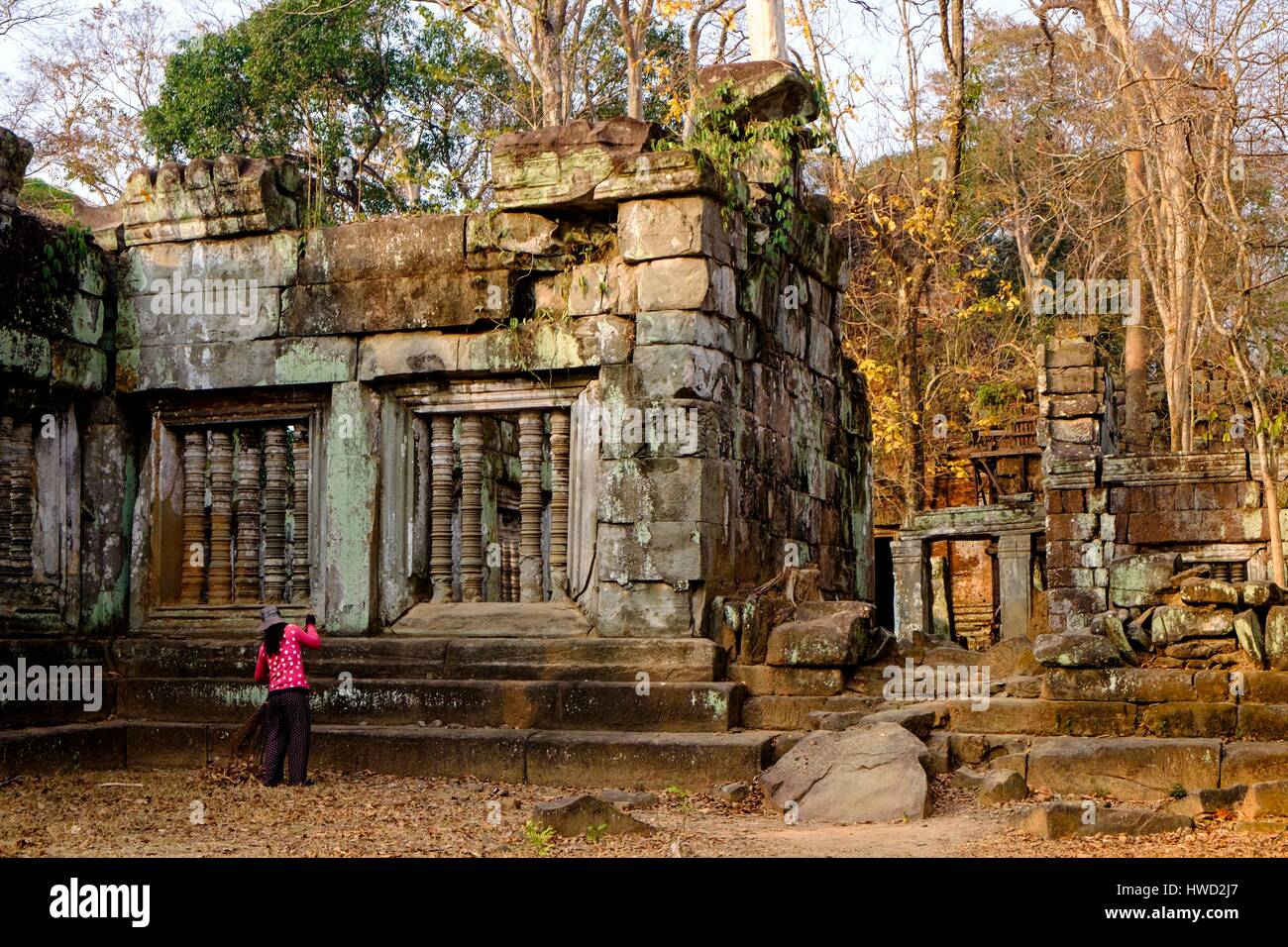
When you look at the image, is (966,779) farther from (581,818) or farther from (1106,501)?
(1106,501)

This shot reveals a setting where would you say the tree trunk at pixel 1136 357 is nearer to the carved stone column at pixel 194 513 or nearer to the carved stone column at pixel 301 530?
the carved stone column at pixel 301 530

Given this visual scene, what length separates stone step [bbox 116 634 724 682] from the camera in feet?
29.2

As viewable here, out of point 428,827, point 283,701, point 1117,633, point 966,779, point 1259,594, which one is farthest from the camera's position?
point 283,701

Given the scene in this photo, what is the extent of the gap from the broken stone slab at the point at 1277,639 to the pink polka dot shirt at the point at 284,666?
523cm

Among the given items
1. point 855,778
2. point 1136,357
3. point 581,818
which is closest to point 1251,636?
point 855,778

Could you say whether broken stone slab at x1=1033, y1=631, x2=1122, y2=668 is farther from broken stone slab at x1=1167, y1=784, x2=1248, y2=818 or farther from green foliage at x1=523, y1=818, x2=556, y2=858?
green foliage at x1=523, y1=818, x2=556, y2=858

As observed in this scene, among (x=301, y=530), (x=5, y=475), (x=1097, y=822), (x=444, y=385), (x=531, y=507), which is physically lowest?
(x=1097, y=822)

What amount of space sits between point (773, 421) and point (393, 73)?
15392mm

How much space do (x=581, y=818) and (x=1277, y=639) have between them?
12.4 ft

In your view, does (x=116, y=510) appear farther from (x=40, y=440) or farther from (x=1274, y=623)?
(x=1274, y=623)

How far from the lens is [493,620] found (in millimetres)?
9523

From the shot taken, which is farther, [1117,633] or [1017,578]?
[1017,578]

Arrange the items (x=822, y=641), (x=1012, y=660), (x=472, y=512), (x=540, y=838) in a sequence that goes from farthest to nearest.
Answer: (x=472, y=512)
(x=1012, y=660)
(x=822, y=641)
(x=540, y=838)

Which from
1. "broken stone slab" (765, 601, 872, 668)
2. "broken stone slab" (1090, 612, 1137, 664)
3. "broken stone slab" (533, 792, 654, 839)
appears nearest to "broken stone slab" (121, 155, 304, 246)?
"broken stone slab" (765, 601, 872, 668)
